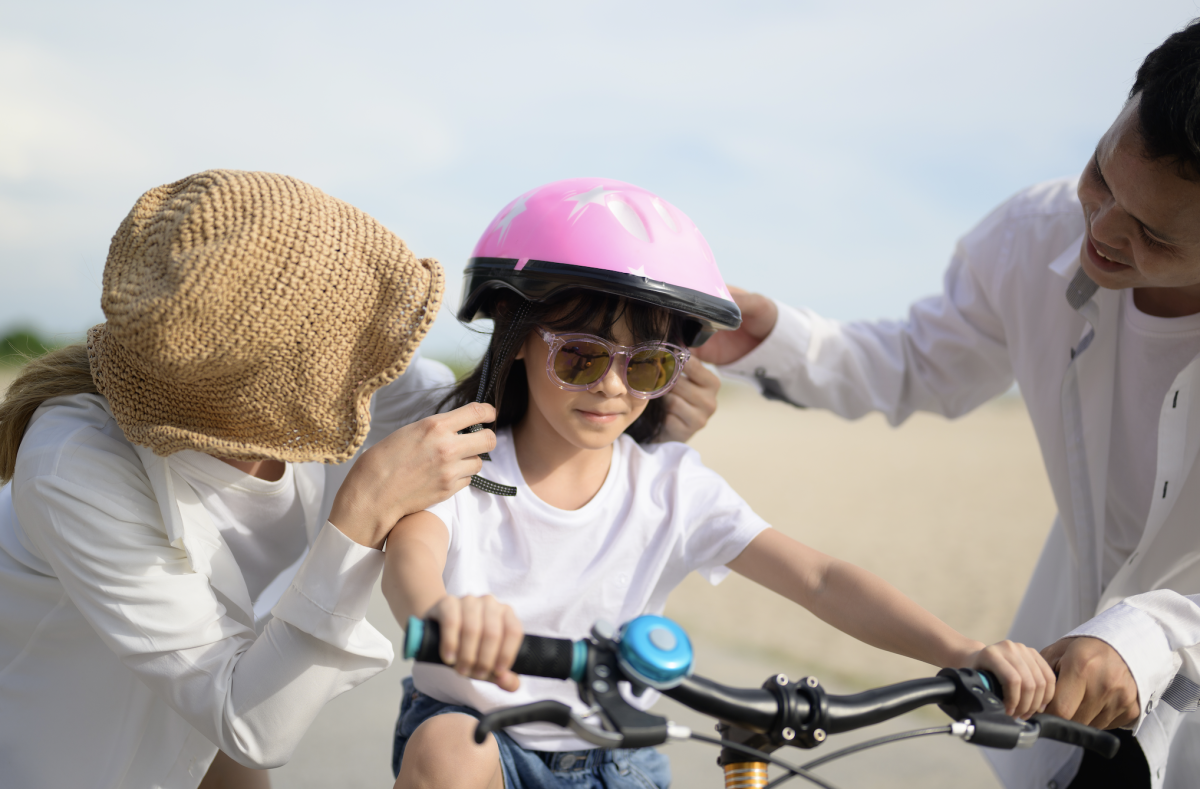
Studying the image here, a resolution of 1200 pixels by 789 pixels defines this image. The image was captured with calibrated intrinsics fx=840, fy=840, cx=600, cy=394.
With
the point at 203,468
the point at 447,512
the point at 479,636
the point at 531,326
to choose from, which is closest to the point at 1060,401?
the point at 531,326

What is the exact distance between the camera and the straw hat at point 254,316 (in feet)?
5.11

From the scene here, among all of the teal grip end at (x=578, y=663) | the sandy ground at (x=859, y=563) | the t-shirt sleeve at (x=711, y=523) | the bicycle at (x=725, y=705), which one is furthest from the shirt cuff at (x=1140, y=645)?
the sandy ground at (x=859, y=563)

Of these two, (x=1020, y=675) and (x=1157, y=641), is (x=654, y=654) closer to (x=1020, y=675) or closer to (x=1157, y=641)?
(x=1020, y=675)

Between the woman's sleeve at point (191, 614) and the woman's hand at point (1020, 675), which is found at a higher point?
the woman's hand at point (1020, 675)

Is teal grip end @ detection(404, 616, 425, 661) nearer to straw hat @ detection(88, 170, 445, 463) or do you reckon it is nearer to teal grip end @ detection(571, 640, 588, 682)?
teal grip end @ detection(571, 640, 588, 682)

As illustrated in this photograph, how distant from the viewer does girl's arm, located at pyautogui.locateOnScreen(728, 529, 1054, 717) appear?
1564 mm

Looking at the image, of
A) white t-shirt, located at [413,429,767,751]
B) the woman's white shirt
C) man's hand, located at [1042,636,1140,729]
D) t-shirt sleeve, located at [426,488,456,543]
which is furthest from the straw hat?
man's hand, located at [1042,636,1140,729]

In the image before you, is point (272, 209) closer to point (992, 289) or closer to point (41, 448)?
point (41, 448)

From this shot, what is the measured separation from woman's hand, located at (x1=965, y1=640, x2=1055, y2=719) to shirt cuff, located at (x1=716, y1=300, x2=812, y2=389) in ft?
4.96

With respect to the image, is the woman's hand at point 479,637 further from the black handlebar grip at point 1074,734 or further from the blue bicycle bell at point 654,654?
the black handlebar grip at point 1074,734

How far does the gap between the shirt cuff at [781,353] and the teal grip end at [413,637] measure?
204 centimetres

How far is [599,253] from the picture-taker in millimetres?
1943

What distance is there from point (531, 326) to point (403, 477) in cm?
52

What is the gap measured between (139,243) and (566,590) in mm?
1227
